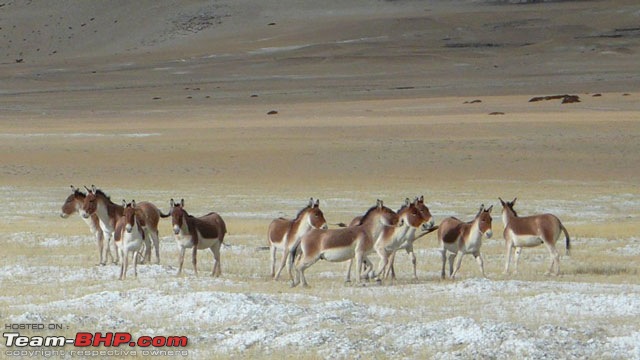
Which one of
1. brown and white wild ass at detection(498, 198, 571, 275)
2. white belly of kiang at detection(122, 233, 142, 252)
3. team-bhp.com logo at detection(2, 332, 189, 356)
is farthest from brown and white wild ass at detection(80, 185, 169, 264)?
team-bhp.com logo at detection(2, 332, 189, 356)

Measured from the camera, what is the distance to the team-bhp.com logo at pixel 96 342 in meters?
11.7

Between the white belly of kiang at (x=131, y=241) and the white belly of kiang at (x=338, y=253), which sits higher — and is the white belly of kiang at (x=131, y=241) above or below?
above

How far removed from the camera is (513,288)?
1522cm

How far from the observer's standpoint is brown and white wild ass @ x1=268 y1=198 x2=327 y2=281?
→ 1667 centimetres

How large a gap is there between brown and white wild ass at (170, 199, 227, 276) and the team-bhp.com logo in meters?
4.43

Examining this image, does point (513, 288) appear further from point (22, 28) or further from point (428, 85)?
point (22, 28)

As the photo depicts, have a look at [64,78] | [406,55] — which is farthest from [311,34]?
[64,78]

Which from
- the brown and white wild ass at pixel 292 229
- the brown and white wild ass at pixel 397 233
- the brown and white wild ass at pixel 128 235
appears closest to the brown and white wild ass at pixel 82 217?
the brown and white wild ass at pixel 128 235

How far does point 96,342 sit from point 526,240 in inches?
322

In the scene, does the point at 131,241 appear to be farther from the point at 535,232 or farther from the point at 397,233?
the point at 535,232

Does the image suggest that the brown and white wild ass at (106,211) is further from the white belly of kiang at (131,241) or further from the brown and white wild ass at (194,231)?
the white belly of kiang at (131,241)

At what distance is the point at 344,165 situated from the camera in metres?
44.4

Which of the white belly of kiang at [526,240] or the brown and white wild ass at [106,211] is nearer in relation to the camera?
the white belly of kiang at [526,240]

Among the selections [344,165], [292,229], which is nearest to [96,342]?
[292,229]
